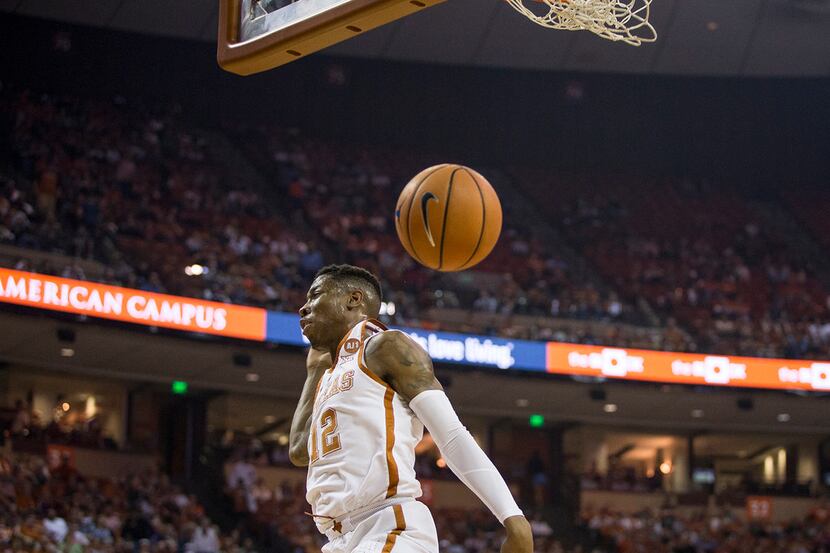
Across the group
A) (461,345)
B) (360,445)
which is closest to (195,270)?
(461,345)

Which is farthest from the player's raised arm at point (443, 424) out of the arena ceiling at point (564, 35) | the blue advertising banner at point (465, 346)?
the arena ceiling at point (564, 35)

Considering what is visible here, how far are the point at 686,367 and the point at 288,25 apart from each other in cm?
1384

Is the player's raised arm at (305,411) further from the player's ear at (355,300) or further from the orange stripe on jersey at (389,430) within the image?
the orange stripe on jersey at (389,430)

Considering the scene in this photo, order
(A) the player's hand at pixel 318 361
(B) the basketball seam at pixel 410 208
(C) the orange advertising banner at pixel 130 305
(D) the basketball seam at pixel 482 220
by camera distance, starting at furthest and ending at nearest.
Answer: (C) the orange advertising banner at pixel 130 305 → (B) the basketball seam at pixel 410 208 → (D) the basketball seam at pixel 482 220 → (A) the player's hand at pixel 318 361

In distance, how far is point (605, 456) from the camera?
2189 centimetres

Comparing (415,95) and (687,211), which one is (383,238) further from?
(687,211)

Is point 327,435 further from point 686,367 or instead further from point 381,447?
point 686,367

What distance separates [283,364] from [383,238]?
404cm

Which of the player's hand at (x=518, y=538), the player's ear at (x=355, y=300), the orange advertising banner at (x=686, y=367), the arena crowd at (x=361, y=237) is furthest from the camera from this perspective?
the orange advertising banner at (x=686, y=367)

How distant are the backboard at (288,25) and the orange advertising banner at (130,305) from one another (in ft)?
30.8

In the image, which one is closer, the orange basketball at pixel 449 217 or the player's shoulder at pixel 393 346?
the player's shoulder at pixel 393 346

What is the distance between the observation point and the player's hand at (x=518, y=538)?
2818 millimetres

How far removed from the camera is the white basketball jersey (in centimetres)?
308

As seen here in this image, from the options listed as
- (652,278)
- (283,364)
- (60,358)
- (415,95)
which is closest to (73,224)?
(60,358)
